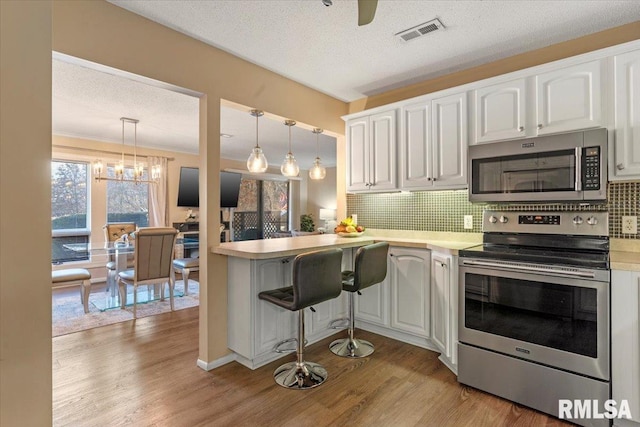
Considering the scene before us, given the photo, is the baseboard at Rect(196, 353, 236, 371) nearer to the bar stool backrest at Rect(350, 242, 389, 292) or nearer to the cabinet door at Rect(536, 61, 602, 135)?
the bar stool backrest at Rect(350, 242, 389, 292)

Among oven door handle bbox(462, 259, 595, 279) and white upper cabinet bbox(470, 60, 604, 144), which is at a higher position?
white upper cabinet bbox(470, 60, 604, 144)

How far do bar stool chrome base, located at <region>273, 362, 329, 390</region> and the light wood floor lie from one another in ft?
0.19

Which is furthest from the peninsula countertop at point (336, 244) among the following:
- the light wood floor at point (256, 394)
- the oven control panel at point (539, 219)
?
the light wood floor at point (256, 394)

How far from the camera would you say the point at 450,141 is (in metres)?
2.87

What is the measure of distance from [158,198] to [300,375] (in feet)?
17.0

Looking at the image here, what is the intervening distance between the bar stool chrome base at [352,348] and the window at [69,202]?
489 cm

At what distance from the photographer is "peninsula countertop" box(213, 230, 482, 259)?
2402 millimetres

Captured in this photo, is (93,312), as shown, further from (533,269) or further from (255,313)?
(533,269)

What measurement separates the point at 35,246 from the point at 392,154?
2938 millimetres

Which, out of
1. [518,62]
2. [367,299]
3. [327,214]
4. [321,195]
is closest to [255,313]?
[367,299]

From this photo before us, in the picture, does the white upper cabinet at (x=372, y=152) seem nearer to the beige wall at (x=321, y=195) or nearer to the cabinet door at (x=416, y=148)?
the cabinet door at (x=416, y=148)

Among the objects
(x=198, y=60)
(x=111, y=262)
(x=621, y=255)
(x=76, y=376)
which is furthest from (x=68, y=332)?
(x=621, y=255)

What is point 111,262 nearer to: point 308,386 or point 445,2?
point 308,386

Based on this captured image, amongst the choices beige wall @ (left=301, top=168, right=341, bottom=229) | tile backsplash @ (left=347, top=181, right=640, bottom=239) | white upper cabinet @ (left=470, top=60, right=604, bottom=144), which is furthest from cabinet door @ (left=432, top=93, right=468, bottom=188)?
beige wall @ (left=301, top=168, right=341, bottom=229)
